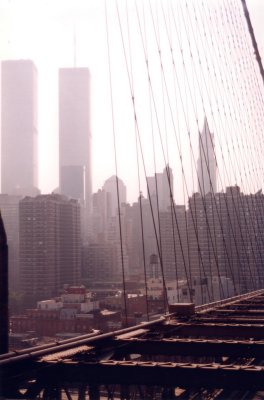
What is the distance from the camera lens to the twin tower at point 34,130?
13488cm

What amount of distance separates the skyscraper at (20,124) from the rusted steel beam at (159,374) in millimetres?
128629

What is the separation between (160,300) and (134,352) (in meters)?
32.1

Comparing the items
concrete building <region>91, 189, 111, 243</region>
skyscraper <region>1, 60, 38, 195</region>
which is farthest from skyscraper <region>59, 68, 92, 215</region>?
concrete building <region>91, 189, 111, 243</region>

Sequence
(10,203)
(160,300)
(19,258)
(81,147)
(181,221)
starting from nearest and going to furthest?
(160,300) → (19,258) → (181,221) → (10,203) → (81,147)

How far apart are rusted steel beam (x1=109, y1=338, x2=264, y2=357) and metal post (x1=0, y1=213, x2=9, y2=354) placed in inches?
33.2

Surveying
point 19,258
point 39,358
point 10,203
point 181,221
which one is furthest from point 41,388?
point 10,203

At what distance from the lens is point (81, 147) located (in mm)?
158750

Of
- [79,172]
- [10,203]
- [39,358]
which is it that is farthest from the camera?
[79,172]

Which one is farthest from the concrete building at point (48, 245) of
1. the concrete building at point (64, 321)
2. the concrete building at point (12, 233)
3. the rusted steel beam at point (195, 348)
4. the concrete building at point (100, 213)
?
the rusted steel beam at point (195, 348)

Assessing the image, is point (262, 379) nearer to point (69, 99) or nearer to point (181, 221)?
point (181, 221)

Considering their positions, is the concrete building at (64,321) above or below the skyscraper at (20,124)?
below

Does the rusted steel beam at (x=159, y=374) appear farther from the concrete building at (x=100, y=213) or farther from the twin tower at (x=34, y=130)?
the twin tower at (x=34, y=130)

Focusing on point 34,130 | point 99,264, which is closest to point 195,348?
point 99,264

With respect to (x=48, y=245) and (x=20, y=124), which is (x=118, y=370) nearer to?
(x=48, y=245)
